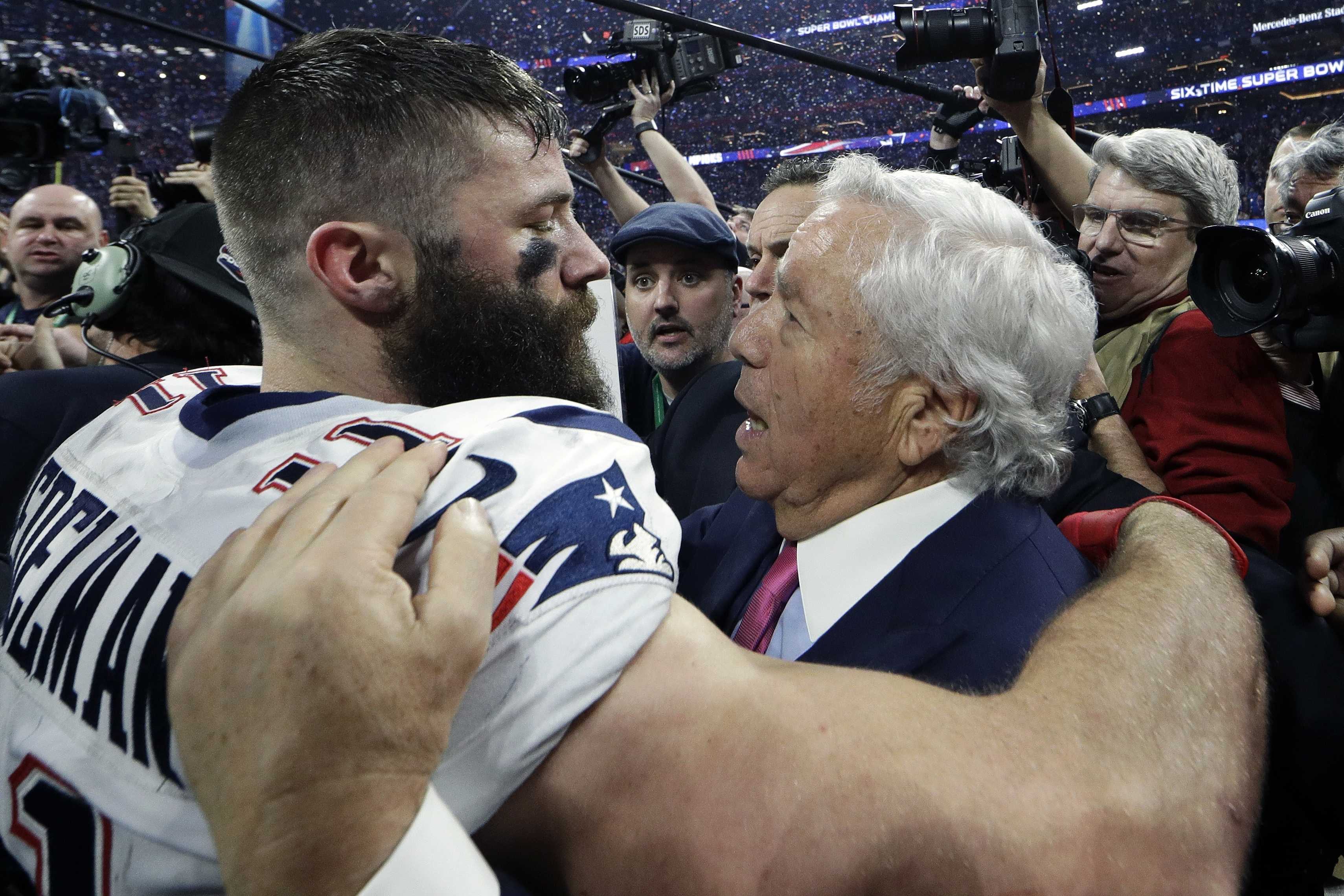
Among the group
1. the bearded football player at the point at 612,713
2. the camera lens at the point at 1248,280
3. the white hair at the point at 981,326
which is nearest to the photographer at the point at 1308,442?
the camera lens at the point at 1248,280

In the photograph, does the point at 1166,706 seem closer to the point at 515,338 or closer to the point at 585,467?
the point at 585,467

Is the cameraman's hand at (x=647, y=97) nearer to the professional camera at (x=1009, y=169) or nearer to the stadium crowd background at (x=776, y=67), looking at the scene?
the professional camera at (x=1009, y=169)

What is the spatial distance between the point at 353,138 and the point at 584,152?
2527 millimetres

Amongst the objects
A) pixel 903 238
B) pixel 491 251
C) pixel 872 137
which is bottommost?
pixel 872 137

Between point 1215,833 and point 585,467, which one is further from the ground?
point 585,467

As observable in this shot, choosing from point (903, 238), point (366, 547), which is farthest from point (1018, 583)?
point (366, 547)

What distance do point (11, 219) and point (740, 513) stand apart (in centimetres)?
275

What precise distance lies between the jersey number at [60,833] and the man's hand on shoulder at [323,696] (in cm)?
16

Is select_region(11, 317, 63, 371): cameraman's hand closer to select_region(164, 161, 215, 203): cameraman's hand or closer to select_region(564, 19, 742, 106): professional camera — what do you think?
select_region(164, 161, 215, 203): cameraman's hand

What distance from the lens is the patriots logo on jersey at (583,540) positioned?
614mm

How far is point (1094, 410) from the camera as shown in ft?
5.49

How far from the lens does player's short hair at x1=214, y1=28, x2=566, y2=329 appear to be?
93 centimetres

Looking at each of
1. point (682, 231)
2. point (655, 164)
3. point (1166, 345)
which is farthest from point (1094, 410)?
point (655, 164)

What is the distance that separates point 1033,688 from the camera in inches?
26.4
